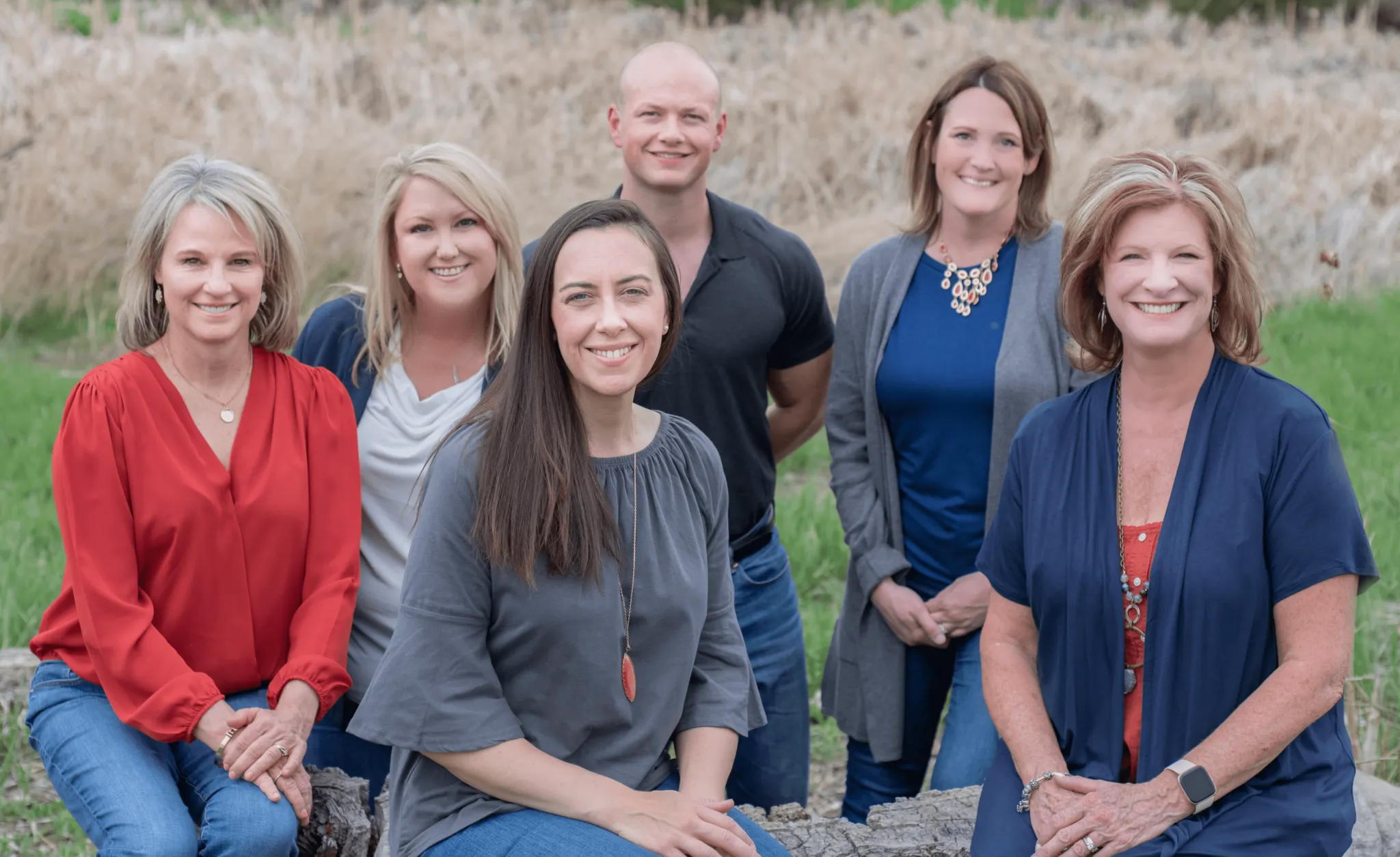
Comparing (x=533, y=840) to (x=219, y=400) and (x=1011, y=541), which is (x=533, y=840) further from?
(x=219, y=400)

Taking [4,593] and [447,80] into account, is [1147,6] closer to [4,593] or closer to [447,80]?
[447,80]

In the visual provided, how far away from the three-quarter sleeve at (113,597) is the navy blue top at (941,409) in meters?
1.83

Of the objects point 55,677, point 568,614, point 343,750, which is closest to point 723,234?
point 568,614

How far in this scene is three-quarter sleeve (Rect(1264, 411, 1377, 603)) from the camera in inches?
102

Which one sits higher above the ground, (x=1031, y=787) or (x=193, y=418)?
(x=193, y=418)

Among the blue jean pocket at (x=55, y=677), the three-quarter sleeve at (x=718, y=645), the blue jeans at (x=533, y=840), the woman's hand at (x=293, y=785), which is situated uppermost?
the three-quarter sleeve at (x=718, y=645)

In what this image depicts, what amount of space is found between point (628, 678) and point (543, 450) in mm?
466

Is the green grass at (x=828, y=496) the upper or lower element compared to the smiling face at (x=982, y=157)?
lower

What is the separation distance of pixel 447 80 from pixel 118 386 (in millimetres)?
9527

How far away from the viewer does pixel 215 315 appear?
10.7ft

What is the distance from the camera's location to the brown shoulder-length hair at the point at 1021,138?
147 inches

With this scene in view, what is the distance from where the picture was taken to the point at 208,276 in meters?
3.25

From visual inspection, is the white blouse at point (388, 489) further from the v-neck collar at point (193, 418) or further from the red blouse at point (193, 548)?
the v-neck collar at point (193, 418)

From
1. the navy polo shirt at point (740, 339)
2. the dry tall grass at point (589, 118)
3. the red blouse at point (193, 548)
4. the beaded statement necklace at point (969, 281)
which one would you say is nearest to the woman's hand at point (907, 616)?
the navy polo shirt at point (740, 339)
